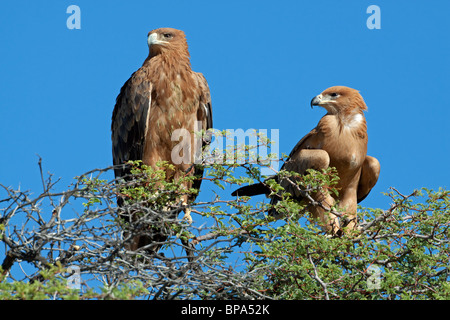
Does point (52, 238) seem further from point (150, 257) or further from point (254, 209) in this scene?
point (254, 209)

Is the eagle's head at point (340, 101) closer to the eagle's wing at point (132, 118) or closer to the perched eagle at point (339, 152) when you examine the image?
the perched eagle at point (339, 152)

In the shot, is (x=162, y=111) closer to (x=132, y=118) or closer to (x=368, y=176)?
(x=132, y=118)

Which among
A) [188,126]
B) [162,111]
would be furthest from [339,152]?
[162,111]

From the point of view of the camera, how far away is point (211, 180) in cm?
638

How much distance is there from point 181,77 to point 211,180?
2.09 metres

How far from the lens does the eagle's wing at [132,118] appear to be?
26.2ft

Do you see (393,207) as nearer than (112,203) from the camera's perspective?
No

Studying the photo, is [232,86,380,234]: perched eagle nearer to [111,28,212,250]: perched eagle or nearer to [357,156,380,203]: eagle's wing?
[357,156,380,203]: eagle's wing

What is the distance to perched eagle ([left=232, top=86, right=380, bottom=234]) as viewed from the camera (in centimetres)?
820

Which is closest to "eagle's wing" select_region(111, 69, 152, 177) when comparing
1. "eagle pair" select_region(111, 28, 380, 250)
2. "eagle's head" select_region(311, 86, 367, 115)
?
"eagle pair" select_region(111, 28, 380, 250)
